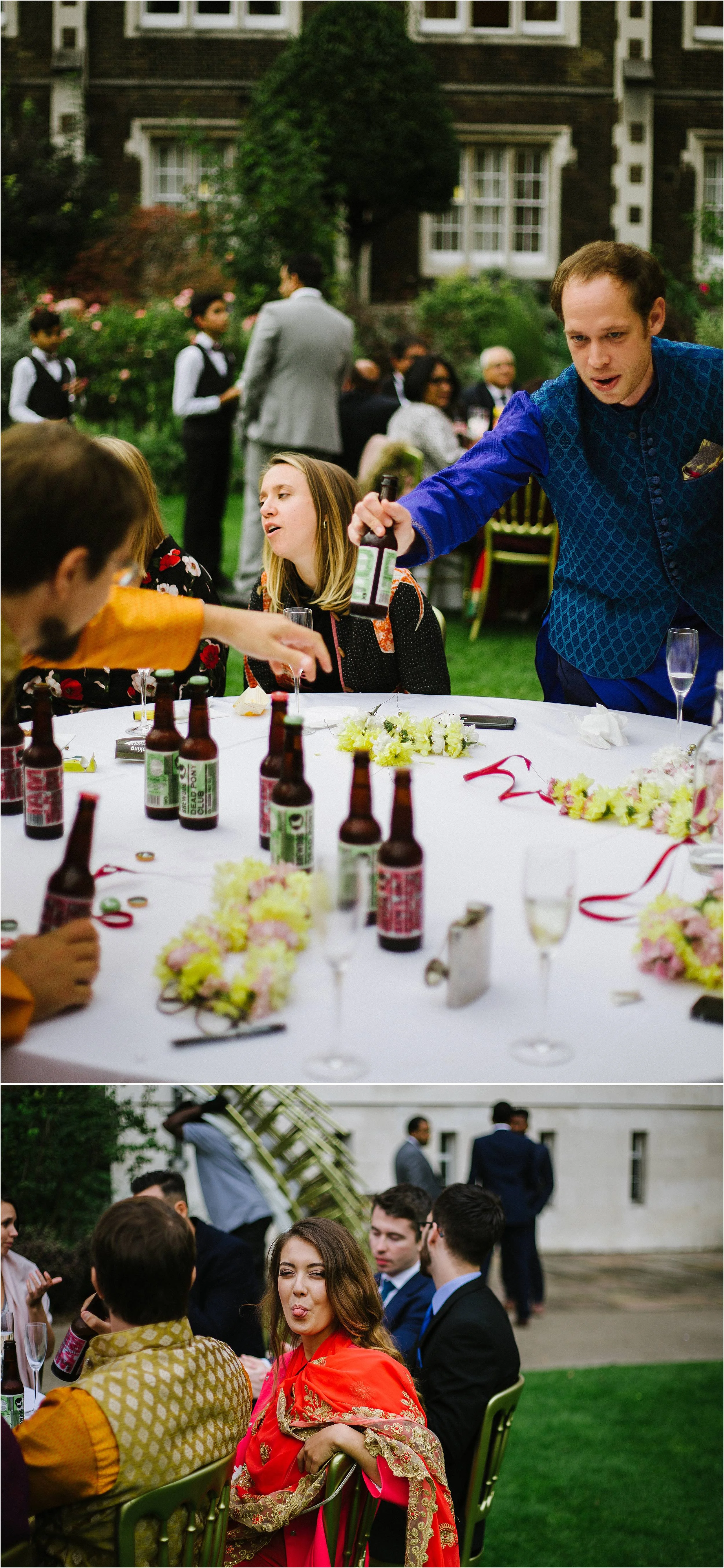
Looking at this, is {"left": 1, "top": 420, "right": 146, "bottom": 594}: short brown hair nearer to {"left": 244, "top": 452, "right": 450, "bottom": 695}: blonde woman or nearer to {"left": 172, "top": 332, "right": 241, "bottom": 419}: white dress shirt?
{"left": 244, "top": 452, "right": 450, "bottom": 695}: blonde woman

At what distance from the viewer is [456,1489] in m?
2.63

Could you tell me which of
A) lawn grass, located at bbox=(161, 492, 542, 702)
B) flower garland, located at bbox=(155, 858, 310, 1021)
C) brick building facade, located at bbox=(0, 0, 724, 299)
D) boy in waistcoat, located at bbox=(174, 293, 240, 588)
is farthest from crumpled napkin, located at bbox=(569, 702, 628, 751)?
brick building facade, located at bbox=(0, 0, 724, 299)

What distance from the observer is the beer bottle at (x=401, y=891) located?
1.65 metres

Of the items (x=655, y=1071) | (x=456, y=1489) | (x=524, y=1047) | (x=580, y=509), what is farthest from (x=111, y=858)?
(x=456, y=1489)

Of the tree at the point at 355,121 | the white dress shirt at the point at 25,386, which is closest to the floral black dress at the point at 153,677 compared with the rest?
the white dress shirt at the point at 25,386

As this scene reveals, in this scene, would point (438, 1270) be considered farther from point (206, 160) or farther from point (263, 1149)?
point (206, 160)

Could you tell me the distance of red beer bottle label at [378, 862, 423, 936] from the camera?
1.66 meters

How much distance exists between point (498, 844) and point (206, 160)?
669 inches

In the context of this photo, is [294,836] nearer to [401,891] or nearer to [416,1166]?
[401,891]

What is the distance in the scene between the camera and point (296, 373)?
652cm

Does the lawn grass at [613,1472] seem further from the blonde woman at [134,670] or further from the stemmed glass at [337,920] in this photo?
the stemmed glass at [337,920]

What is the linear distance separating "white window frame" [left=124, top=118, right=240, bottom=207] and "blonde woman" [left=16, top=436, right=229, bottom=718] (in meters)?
16.6

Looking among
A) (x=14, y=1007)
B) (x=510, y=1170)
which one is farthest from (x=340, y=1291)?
(x=510, y=1170)

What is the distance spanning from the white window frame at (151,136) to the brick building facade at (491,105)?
0.02 meters
